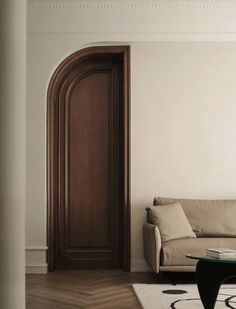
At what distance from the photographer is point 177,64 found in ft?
21.4

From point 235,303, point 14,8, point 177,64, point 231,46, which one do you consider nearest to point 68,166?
point 177,64

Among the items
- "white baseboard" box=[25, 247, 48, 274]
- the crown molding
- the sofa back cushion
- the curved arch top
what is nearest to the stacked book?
the sofa back cushion

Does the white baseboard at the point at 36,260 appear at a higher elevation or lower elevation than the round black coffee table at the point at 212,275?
lower

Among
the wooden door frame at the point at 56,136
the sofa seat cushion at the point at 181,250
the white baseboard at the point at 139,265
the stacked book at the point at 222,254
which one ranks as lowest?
the white baseboard at the point at 139,265

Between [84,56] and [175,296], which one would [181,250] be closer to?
[175,296]

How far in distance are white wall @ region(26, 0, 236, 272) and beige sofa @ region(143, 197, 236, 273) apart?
0.93ft

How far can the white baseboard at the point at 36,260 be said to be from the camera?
626 centimetres

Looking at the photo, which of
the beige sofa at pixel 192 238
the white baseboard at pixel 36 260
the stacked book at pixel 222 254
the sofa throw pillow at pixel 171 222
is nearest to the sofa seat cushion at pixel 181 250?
the beige sofa at pixel 192 238

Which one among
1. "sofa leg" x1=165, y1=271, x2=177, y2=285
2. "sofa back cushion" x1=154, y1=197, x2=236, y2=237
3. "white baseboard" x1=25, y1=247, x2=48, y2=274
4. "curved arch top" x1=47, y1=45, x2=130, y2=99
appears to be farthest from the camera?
"curved arch top" x1=47, y1=45, x2=130, y2=99

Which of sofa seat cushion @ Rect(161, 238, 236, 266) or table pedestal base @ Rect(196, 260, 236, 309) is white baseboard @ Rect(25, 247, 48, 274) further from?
table pedestal base @ Rect(196, 260, 236, 309)

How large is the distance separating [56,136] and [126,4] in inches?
66.8

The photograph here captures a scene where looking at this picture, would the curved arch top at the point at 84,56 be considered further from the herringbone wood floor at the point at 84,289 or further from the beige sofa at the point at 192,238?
the herringbone wood floor at the point at 84,289

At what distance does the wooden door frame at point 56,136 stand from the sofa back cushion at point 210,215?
51cm

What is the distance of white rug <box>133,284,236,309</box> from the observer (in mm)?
4430
